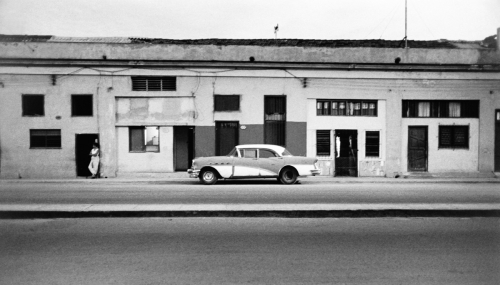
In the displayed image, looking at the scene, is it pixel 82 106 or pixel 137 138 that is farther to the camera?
pixel 137 138

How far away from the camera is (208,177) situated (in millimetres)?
15367

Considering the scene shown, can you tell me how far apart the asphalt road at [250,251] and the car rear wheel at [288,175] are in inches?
296

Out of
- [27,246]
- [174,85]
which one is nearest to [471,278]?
[27,246]

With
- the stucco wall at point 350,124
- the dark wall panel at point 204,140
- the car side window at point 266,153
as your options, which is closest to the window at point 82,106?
the dark wall panel at point 204,140

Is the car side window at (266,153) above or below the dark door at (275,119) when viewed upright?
below

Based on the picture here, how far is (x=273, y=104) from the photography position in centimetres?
1961

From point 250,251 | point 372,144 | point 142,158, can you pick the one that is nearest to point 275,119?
point 372,144

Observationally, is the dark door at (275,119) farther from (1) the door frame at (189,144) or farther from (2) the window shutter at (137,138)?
(2) the window shutter at (137,138)

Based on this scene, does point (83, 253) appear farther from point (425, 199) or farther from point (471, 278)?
point (425, 199)

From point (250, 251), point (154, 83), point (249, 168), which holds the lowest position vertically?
point (250, 251)

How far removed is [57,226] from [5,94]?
1474 cm

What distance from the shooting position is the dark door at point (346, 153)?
19.5m

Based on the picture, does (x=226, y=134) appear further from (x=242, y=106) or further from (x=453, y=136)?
(x=453, y=136)

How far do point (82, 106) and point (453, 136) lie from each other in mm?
18717
